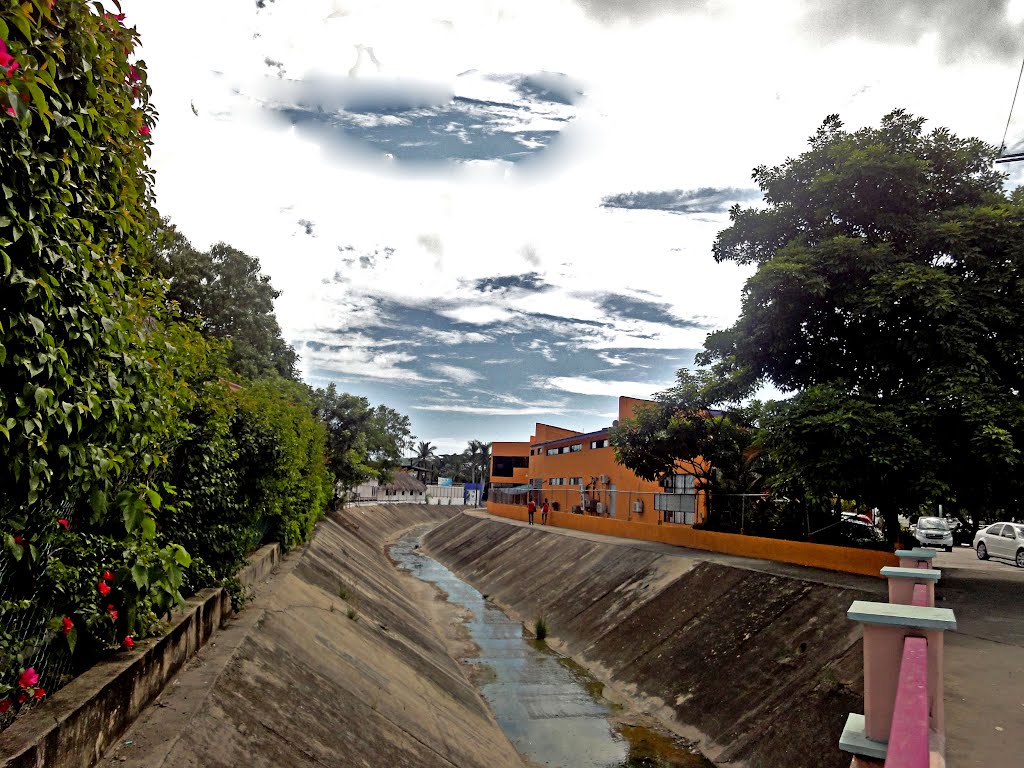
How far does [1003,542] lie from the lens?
2081 centimetres

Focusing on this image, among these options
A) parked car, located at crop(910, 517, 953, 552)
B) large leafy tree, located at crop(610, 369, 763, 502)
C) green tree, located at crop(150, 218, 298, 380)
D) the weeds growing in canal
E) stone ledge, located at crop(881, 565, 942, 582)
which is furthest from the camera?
green tree, located at crop(150, 218, 298, 380)

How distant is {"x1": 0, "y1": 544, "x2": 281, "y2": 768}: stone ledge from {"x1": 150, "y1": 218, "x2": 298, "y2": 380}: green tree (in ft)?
87.2

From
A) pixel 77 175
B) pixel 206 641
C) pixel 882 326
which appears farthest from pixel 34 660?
pixel 882 326

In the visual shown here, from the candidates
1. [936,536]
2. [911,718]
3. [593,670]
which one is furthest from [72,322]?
[936,536]

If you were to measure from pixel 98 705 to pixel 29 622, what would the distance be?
0.80m

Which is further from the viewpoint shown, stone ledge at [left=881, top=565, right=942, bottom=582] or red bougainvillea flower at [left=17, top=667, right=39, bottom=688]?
stone ledge at [left=881, top=565, right=942, bottom=582]

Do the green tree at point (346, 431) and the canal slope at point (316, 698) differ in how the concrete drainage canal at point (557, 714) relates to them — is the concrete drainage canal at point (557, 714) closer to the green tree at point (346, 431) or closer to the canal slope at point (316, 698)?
the canal slope at point (316, 698)

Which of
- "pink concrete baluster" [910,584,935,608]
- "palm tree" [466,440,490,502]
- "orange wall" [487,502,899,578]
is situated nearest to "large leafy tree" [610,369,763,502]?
"orange wall" [487,502,899,578]

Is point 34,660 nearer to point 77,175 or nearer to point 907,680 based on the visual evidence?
point 77,175

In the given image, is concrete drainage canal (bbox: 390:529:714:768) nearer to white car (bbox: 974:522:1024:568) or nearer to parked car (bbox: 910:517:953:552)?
white car (bbox: 974:522:1024:568)

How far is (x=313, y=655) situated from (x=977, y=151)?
16064mm

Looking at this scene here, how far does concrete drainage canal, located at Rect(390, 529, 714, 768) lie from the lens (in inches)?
397

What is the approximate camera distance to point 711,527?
2116cm

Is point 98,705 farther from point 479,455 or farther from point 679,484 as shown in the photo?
point 479,455
